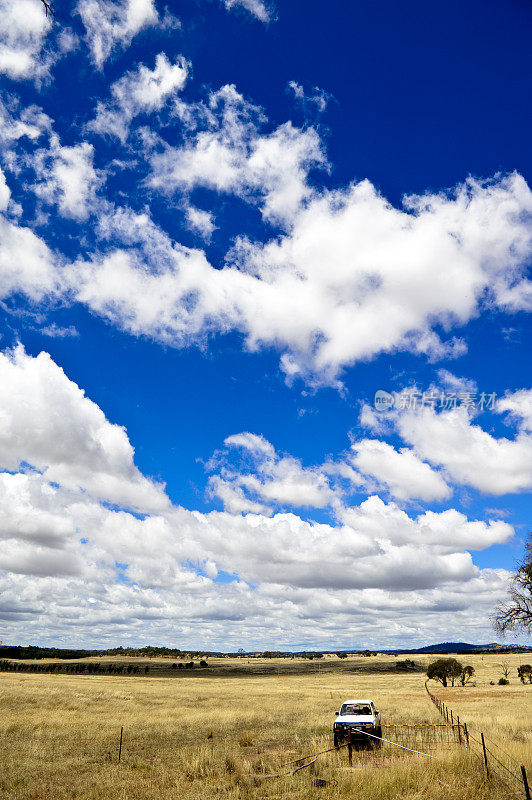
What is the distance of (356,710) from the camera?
23.2m

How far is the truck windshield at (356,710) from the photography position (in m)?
22.9

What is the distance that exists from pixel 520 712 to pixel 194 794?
2729 centimetres

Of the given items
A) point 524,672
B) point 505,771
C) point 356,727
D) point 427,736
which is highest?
point 356,727

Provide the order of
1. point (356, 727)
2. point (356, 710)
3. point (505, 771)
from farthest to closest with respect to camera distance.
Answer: point (356, 710), point (356, 727), point (505, 771)

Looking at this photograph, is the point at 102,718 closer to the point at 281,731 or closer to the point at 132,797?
the point at 281,731

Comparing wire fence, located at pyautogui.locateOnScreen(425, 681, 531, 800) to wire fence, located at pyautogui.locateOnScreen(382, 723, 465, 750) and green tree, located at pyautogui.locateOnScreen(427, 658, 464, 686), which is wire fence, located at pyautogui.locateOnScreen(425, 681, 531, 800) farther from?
green tree, located at pyautogui.locateOnScreen(427, 658, 464, 686)

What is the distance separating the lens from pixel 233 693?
57.3 meters

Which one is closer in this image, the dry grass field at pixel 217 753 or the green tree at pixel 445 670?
the dry grass field at pixel 217 753

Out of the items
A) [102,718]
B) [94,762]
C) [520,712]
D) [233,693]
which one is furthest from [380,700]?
[94,762]

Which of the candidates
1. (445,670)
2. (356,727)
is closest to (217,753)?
(356,727)

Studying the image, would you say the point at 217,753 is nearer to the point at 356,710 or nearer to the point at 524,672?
the point at 356,710

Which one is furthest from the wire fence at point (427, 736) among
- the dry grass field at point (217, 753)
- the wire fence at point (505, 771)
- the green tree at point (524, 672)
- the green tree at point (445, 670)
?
the green tree at point (524, 672)

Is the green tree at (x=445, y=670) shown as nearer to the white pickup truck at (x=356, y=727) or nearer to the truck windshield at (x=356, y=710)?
the truck windshield at (x=356, y=710)

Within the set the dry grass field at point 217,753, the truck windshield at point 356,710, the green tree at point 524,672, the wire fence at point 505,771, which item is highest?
the truck windshield at point 356,710
